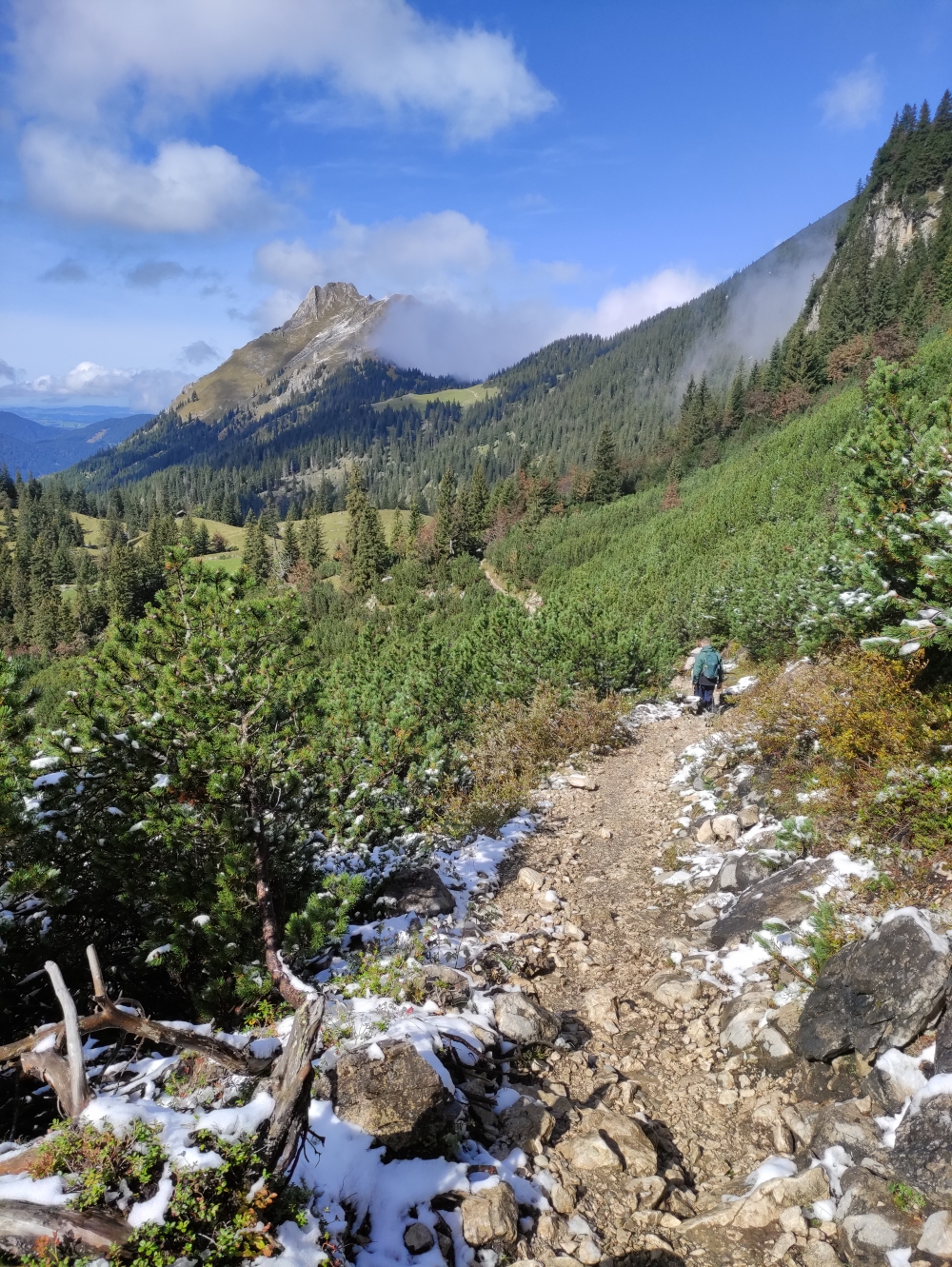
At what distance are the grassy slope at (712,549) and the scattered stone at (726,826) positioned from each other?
20.8 ft

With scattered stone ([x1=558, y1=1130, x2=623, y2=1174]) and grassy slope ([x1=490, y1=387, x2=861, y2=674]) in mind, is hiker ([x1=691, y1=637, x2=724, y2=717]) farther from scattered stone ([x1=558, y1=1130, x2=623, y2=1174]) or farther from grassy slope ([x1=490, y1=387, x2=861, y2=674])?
scattered stone ([x1=558, y1=1130, x2=623, y2=1174])

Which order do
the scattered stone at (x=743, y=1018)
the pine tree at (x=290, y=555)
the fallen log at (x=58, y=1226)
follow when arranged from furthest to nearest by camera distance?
the pine tree at (x=290, y=555), the scattered stone at (x=743, y=1018), the fallen log at (x=58, y=1226)

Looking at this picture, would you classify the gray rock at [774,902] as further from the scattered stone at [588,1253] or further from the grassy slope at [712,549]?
the grassy slope at [712,549]

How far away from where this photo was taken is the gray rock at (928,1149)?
317 cm

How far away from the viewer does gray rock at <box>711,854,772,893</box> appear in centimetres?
688

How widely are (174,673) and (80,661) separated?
100 centimetres

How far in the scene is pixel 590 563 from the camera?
113 feet

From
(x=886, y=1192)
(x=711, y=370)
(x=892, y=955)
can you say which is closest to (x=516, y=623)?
(x=892, y=955)

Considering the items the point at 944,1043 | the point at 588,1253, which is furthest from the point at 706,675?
the point at 588,1253

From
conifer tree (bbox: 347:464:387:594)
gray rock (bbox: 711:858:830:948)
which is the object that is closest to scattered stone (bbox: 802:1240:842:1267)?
gray rock (bbox: 711:858:830:948)

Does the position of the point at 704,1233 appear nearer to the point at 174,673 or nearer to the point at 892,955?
the point at 892,955

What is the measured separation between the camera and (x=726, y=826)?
8.24 m

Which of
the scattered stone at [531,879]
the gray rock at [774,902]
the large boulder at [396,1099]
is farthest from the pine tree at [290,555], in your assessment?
the large boulder at [396,1099]

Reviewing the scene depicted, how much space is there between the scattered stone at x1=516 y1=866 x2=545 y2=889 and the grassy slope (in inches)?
325
